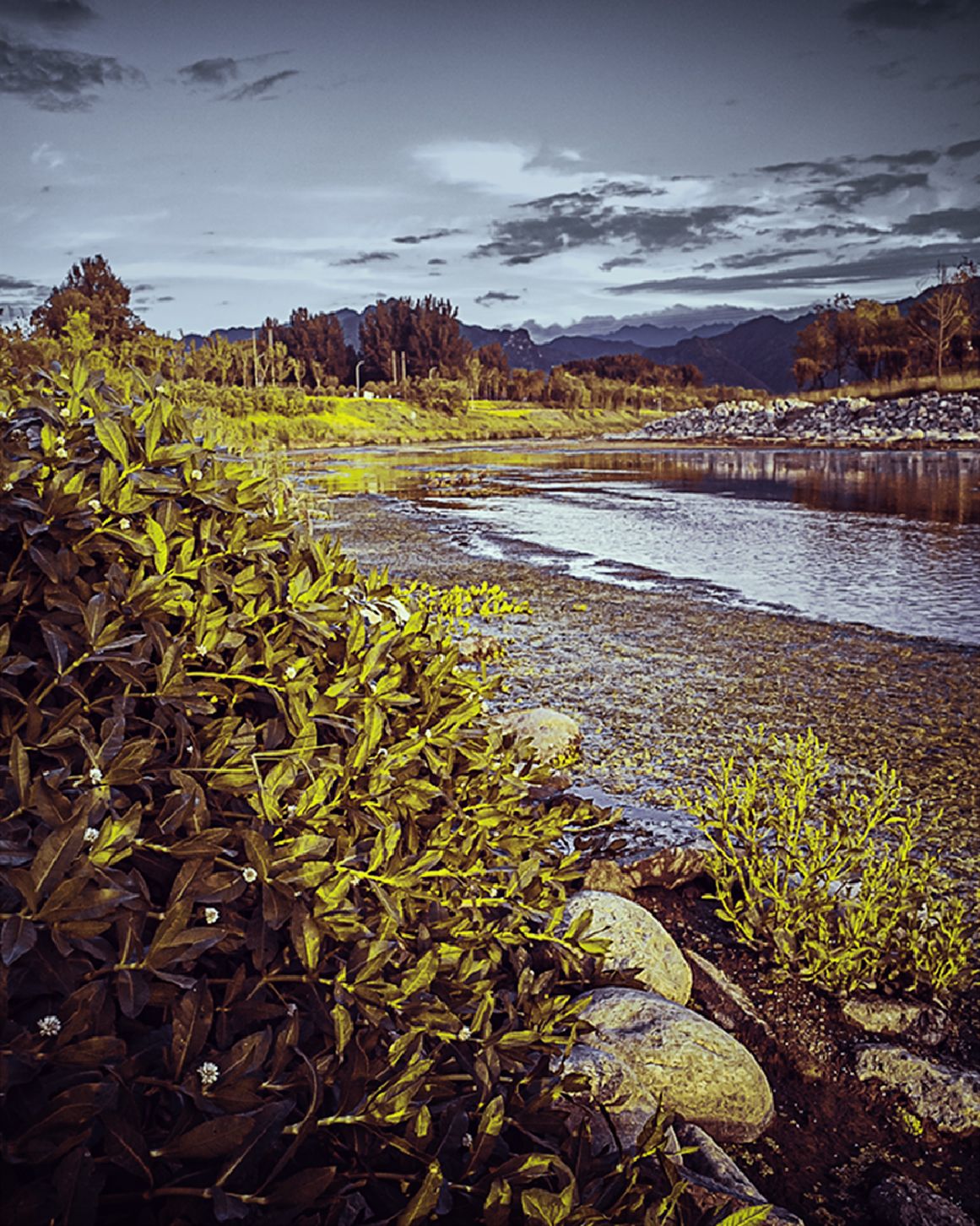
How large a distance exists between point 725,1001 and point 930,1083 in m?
0.66

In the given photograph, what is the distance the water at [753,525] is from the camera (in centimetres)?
1262

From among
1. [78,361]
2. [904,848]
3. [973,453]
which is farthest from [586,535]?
[973,453]

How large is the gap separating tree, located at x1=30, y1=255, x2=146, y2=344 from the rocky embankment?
1632 inches

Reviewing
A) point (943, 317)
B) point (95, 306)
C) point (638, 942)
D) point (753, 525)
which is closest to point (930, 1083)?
point (638, 942)

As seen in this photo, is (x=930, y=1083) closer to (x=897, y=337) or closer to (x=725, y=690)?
(x=725, y=690)

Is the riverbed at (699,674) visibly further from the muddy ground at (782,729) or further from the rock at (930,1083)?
the rock at (930,1083)

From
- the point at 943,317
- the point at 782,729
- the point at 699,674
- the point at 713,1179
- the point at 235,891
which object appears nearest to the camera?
the point at 235,891

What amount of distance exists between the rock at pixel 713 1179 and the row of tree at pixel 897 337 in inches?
3352

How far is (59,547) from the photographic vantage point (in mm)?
1803

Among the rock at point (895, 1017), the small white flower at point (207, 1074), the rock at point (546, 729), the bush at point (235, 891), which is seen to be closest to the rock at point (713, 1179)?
the bush at point (235, 891)

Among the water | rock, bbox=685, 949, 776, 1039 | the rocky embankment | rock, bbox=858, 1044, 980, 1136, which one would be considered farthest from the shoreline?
the rocky embankment

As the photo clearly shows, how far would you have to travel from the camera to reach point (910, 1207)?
7.80 feet

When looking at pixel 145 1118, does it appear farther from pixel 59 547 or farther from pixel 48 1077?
pixel 59 547

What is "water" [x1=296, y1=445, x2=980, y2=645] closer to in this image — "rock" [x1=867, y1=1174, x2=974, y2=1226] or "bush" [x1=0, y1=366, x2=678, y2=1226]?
"rock" [x1=867, y1=1174, x2=974, y2=1226]
